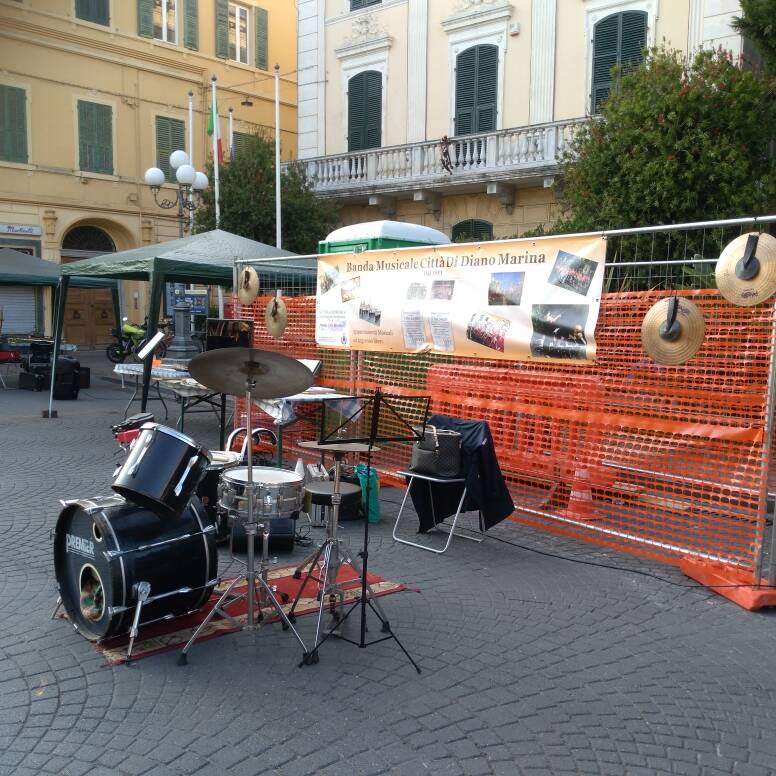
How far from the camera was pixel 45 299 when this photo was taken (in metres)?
25.2

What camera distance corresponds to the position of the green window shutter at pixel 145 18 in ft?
83.7

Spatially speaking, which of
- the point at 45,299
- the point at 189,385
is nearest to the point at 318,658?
the point at 189,385

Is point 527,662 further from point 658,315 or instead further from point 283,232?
point 283,232

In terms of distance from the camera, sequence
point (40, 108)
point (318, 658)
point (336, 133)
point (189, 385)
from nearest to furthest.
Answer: point (318, 658), point (189, 385), point (336, 133), point (40, 108)

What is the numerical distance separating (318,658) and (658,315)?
3.27 metres

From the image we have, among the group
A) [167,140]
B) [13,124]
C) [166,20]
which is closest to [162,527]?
[13,124]

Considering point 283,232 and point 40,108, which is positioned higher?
point 40,108

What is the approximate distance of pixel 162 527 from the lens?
163 inches

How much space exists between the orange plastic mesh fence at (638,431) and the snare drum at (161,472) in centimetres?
348

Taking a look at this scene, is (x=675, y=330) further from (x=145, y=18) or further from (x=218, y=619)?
(x=145, y=18)

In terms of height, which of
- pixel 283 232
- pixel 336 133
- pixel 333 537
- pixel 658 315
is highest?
pixel 336 133

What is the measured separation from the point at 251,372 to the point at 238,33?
27.6 metres

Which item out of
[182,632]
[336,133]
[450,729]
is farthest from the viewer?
[336,133]

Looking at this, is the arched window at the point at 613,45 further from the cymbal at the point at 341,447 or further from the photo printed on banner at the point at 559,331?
the cymbal at the point at 341,447
